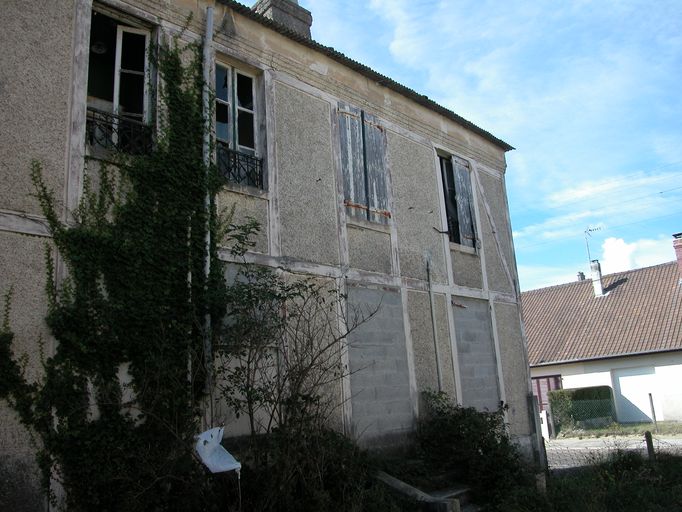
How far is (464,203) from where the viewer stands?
41.0 feet

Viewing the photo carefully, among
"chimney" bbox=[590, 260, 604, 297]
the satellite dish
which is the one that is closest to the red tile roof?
"chimney" bbox=[590, 260, 604, 297]

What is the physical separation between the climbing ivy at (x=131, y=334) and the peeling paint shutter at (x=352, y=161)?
9.19 ft

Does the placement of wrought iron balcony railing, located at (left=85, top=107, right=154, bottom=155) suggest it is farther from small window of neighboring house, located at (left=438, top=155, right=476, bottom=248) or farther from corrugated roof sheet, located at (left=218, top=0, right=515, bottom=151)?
small window of neighboring house, located at (left=438, top=155, right=476, bottom=248)

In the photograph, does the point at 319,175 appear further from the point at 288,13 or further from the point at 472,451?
the point at 472,451

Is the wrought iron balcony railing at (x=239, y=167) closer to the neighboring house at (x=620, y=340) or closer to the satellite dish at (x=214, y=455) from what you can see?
the satellite dish at (x=214, y=455)

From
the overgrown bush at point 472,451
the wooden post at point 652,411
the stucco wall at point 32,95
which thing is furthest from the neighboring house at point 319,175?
the wooden post at point 652,411

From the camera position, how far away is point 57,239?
252 inches

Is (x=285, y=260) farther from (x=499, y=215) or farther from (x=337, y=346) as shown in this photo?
(x=499, y=215)

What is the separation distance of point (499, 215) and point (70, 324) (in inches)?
386

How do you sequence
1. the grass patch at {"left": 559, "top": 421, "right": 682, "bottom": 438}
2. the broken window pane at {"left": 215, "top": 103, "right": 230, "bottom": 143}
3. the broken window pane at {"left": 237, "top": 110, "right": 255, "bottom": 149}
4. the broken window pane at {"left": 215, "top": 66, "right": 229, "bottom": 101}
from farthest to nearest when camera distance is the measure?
the grass patch at {"left": 559, "top": 421, "right": 682, "bottom": 438} < the broken window pane at {"left": 237, "top": 110, "right": 255, "bottom": 149} < the broken window pane at {"left": 215, "top": 66, "right": 229, "bottom": 101} < the broken window pane at {"left": 215, "top": 103, "right": 230, "bottom": 143}

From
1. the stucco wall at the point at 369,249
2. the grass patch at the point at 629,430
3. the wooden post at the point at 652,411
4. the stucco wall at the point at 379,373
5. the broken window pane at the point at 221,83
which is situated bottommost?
the grass patch at the point at 629,430

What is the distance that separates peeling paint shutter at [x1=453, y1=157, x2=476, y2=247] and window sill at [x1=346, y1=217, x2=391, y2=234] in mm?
2392

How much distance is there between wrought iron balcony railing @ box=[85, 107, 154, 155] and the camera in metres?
7.14

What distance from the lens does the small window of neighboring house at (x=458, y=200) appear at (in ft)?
39.8
